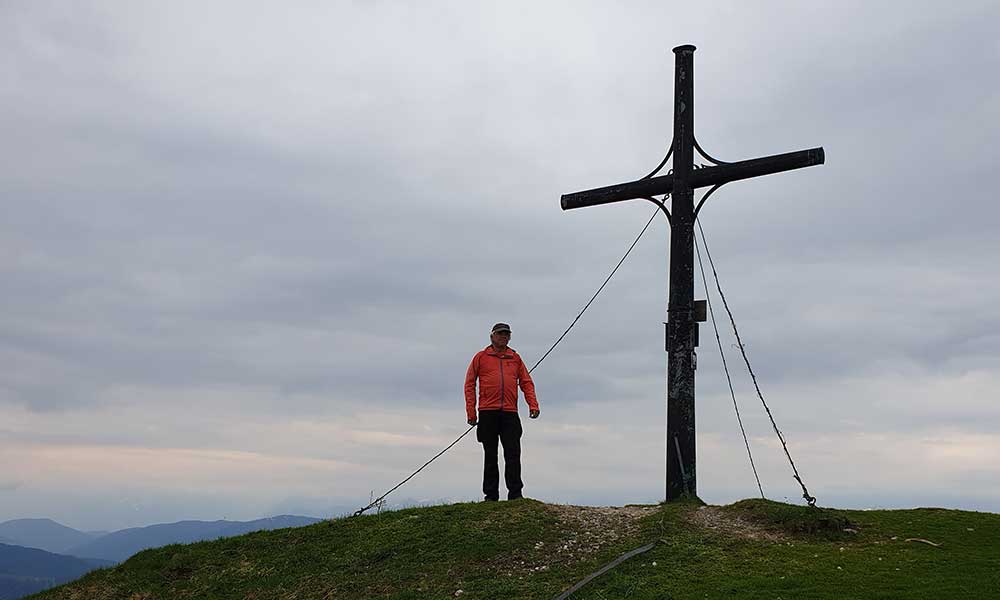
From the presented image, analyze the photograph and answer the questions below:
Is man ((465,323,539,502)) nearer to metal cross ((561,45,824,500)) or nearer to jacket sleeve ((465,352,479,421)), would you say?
jacket sleeve ((465,352,479,421))

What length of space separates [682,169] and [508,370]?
4.17m

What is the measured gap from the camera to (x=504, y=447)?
14.4 meters

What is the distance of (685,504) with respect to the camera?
43.0 feet

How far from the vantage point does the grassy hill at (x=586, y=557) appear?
9672 mm

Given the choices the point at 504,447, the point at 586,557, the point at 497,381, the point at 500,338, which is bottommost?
the point at 586,557

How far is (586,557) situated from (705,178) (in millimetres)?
6318

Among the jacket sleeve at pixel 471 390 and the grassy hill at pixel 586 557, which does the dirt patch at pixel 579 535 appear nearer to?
the grassy hill at pixel 586 557

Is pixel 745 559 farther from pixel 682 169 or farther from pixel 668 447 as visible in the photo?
pixel 682 169

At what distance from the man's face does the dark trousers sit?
1040mm

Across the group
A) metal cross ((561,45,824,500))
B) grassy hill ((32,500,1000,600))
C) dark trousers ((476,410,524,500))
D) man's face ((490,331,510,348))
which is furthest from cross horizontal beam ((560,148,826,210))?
grassy hill ((32,500,1000,600))

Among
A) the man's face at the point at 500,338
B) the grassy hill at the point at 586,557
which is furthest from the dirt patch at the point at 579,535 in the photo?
the man's face at the point at 500,338

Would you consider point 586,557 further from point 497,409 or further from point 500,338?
point 500,338

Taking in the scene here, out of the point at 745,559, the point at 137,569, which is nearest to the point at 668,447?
the point at 745,559

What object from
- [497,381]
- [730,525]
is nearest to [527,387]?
[497,381]
